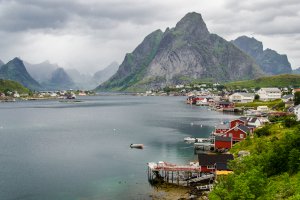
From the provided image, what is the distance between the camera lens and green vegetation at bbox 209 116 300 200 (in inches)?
1300

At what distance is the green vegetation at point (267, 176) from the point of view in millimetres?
33031

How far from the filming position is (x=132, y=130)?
12325cm

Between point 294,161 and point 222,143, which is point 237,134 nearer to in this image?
point 222,143

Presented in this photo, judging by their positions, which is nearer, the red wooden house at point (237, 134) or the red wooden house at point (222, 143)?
the red wooden house at point (222, 143)

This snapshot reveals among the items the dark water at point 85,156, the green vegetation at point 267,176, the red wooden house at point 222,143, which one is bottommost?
the dark water at point 85,156

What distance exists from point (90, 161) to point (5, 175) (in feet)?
56.5

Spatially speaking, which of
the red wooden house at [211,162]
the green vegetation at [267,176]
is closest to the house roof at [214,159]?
the red wooden house at [211,162]

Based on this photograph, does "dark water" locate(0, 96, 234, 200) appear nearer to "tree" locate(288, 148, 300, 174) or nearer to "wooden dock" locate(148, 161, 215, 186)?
"wooden dock" locate(148, 161, 215, 186)

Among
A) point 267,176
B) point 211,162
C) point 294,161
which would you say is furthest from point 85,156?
point 294,161

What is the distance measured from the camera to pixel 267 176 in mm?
46844

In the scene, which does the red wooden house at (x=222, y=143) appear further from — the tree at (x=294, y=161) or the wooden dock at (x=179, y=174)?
A: the tree at (x=294, y=161)

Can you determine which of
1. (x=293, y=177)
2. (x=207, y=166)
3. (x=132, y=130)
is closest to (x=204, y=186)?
(x=207, y=166)

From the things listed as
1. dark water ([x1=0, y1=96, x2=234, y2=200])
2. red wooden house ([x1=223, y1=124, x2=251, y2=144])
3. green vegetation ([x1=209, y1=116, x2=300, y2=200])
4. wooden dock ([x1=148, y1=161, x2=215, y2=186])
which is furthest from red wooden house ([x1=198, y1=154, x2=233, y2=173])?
red wooden house ([x1=223, y1=124, x2=251, y2=144])

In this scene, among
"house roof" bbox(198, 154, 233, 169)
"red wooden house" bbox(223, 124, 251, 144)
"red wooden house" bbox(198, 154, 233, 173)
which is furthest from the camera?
"red wooden house" bbox(223, 124, 251, 144)
